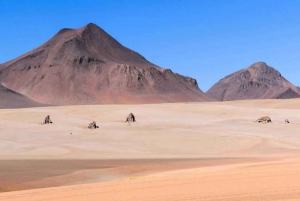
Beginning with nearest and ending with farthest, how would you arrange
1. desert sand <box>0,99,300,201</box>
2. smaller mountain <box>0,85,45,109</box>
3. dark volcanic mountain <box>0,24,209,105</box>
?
desert sand <box>0,99,300,201</box> < smaller mountain <box>0,85,45,109</box> < dark volcanic mountain <box>0,24,209,105</box>

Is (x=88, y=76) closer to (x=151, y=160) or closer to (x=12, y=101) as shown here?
(x=12, y=101)

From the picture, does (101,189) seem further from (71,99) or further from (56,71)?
(56,71)

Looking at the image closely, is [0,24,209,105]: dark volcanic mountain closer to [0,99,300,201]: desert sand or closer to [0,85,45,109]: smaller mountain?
[0,85,45,109]: smaller mountain

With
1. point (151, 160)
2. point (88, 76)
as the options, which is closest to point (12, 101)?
point (88, 76)

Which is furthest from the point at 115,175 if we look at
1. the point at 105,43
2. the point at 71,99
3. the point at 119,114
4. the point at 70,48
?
the point at 105,43

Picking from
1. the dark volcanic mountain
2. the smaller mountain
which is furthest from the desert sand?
the dark volcanic mountain

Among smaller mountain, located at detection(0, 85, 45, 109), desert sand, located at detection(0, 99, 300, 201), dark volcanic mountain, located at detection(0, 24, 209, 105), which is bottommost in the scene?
desert sand, located at detection(0, 99, 300, 201)
